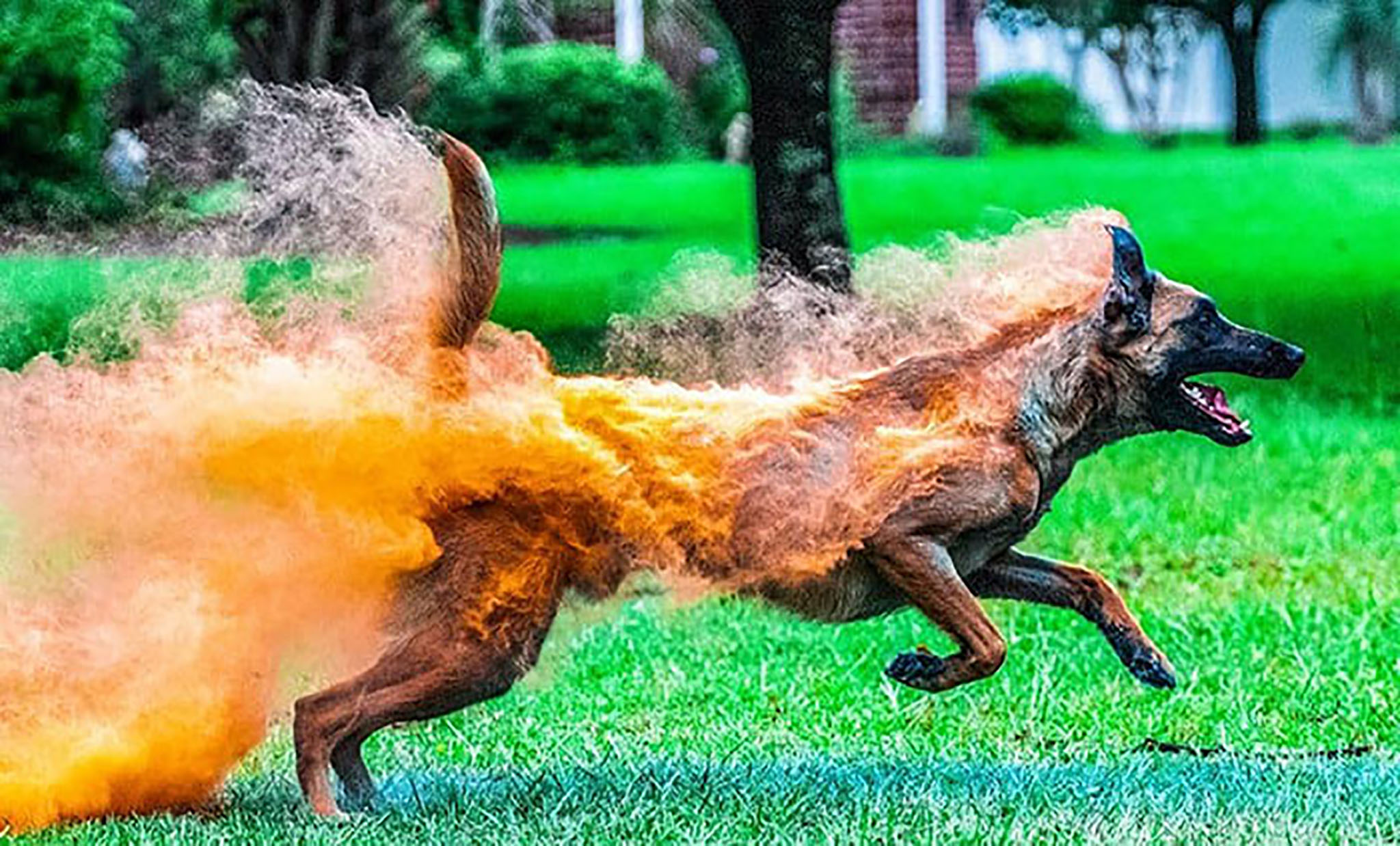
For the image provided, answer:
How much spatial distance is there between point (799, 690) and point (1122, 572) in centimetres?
274

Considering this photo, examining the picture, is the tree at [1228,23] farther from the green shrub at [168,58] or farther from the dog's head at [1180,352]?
the dog's head at [1180,352]

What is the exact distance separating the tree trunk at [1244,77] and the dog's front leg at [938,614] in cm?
2843

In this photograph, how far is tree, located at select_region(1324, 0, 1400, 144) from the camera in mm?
30766

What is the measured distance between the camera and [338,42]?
987 inches

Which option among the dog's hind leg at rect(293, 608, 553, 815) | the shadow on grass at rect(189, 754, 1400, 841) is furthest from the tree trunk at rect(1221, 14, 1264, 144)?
the dog's hind leg at rect(293, 608, 553, 815)

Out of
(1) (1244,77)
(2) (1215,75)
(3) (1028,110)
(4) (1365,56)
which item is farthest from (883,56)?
(2) (1215,75)

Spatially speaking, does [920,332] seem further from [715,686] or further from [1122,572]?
[1122,572]

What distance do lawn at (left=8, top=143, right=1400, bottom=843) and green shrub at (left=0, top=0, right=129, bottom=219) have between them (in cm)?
239

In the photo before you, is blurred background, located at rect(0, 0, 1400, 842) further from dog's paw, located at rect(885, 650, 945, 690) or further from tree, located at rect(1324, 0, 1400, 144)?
dog's paw, located at rect(885, 650, 945, 690)

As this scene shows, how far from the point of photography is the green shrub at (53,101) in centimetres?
1873

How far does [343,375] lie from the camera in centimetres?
659

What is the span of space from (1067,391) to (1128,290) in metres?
0.29

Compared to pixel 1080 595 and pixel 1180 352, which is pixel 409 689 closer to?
pixel 1080 595

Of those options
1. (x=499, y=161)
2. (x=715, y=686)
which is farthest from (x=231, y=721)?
(x=499, y=161)
